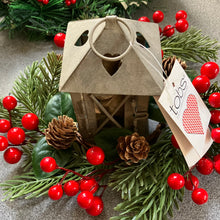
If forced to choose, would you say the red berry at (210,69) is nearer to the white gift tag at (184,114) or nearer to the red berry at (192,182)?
the white gift tag at (184,114)

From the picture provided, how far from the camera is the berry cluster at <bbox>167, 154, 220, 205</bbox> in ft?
1.41

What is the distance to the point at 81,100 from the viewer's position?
0.47 meters

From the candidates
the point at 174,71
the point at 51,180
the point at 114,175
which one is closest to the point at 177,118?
the point at 174,71

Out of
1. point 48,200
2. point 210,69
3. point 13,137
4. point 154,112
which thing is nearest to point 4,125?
point 13,137

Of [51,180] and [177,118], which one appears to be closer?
[177,118]

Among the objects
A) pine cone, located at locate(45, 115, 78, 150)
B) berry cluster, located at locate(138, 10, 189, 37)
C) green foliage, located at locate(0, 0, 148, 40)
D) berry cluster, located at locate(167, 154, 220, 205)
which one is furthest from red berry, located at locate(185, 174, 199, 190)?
green foliage, located at locate(0, 0, 148, 40)

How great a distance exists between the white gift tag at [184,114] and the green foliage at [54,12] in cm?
39

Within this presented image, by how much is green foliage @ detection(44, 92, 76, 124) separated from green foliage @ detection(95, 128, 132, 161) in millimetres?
74

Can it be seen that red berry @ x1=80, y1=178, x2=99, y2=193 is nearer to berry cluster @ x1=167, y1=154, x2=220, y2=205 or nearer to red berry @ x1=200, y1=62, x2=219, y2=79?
berry cluster @ x1=167, y1=154, x2=220, y2=205

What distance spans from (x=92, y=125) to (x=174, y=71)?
19cm

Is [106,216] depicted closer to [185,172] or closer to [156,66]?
[185,172]

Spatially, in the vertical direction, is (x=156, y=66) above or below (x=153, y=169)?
above

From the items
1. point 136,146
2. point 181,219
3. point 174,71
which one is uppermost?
point 174,71

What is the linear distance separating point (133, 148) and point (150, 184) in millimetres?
72
